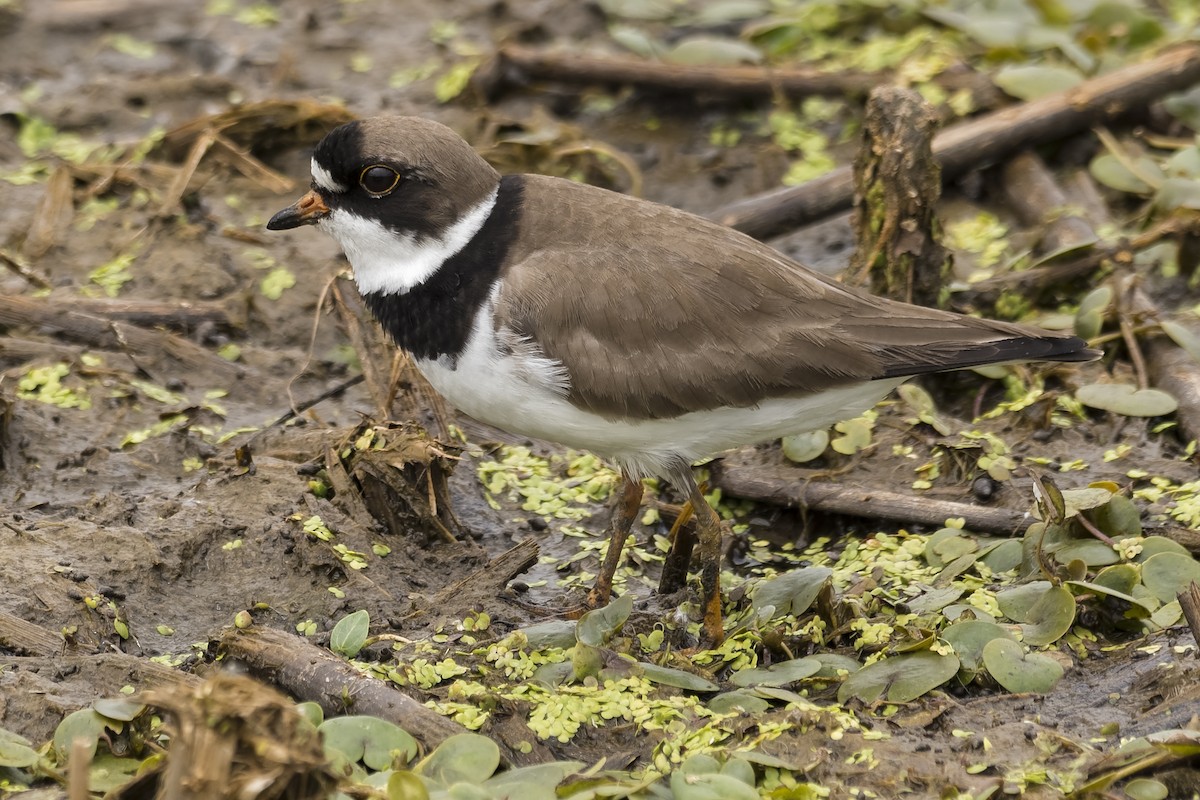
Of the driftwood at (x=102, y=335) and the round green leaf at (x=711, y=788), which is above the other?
the round green leaf at (x=711, y=788)

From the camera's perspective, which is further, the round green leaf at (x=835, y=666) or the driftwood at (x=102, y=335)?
the driftwood at (x=102, y=335)

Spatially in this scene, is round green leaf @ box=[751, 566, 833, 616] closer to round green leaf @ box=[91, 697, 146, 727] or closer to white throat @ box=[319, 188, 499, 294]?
white throat @ box=[319, 188, 499, 294]

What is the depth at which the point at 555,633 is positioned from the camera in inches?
200

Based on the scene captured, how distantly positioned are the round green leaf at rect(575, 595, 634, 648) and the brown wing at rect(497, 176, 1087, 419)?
26.6 inches

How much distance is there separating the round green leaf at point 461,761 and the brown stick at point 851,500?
7.05 ft

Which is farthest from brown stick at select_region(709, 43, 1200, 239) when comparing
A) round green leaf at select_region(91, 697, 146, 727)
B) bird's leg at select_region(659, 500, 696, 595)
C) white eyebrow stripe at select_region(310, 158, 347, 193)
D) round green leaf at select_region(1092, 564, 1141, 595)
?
round green leaf at select_region(91, 697, 146, 727)

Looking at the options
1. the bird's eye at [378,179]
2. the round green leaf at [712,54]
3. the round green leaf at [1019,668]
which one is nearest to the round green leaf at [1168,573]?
the round green leaf at [1019,668]

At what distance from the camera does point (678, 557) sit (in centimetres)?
567

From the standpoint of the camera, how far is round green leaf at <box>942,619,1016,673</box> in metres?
4.80

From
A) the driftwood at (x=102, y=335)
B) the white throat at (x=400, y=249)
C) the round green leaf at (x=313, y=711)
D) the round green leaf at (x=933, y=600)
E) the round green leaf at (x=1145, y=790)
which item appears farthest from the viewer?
the driftwood at (x=102, y=335)

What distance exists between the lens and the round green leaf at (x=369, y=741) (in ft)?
13.8

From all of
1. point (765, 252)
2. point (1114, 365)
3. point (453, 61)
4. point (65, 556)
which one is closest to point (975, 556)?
point (765, 252)

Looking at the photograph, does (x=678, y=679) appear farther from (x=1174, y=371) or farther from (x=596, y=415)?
(x=1174, y=371)

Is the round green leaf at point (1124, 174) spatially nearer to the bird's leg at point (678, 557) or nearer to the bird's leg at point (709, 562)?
the bird's leg at point (678, 557)
